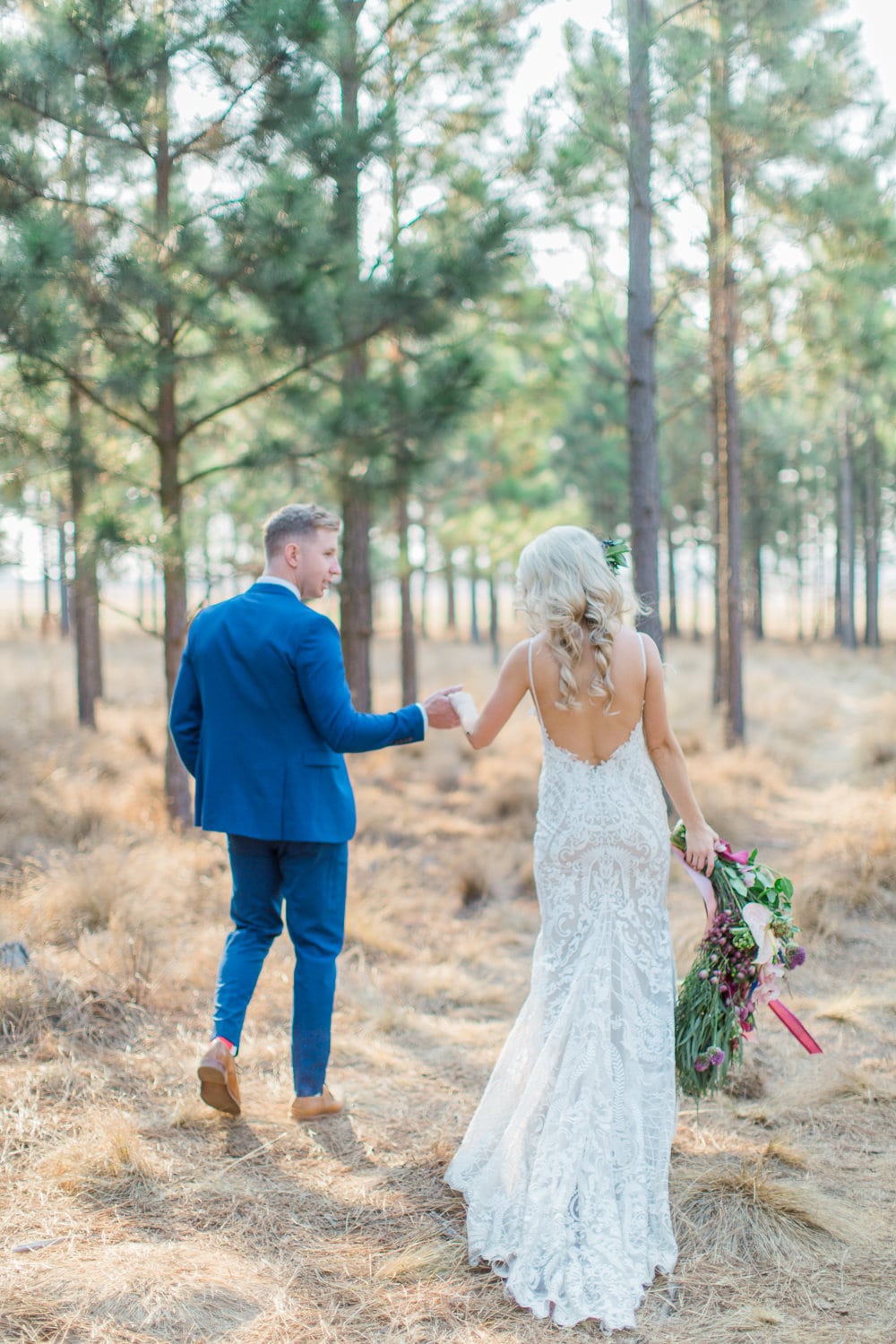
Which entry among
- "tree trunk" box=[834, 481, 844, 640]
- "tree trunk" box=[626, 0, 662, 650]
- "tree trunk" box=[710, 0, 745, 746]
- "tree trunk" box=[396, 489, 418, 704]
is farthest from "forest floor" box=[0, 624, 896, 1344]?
"tree trunk" box=[834, 481, 844, 640]

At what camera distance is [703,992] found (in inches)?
134

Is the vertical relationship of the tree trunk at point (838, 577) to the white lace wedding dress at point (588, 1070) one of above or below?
above

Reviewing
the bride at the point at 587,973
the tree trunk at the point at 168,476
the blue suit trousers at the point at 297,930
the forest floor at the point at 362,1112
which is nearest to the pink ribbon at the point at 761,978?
the bride at the point at 587,973

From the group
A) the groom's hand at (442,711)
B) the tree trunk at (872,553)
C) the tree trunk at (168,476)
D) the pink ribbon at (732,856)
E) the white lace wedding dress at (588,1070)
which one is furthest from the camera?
the tree trunk at (872,553)

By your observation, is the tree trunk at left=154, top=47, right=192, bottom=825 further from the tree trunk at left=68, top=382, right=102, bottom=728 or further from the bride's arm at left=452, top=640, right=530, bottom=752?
the bride's arm at left=452, top=640, right=530, bottom=752

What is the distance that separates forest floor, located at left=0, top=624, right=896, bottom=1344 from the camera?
272 cm

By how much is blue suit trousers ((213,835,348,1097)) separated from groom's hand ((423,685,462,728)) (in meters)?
0.56

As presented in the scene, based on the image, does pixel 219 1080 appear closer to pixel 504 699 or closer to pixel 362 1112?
pixel 362 1112

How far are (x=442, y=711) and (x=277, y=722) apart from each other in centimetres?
58

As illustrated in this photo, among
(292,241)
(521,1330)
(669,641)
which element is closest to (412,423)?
(292,241)

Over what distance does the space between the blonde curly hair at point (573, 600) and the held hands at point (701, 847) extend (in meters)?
0.60

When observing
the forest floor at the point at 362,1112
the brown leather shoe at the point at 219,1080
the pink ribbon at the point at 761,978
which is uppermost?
the pink ribbon at the point at 761,978

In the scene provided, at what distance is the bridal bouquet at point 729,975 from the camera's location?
11.1 ft

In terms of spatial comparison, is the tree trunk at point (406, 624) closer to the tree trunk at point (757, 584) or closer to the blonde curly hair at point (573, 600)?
the blonde curly hair at point (573, 600)
